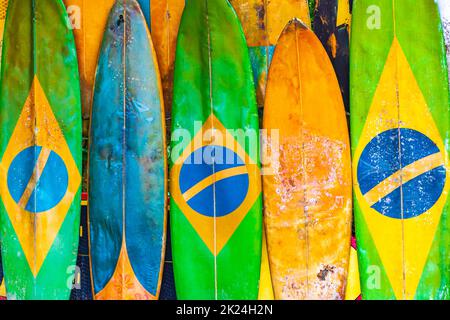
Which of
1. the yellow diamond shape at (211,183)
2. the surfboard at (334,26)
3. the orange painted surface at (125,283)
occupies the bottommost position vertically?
the orange painted surface at (125,283)

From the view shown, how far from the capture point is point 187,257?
1692 mm

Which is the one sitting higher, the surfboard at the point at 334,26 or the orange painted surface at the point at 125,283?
the surfboard at the point at 334,26

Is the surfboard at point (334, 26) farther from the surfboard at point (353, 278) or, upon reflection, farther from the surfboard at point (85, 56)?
the surfboard at point (85, 56)

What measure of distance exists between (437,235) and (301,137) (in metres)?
0.64

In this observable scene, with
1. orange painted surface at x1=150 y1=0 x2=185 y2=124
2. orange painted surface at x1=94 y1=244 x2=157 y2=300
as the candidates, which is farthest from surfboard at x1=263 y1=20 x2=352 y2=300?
orange painted surface at x1=94 y1=244 x2=157 y2=300

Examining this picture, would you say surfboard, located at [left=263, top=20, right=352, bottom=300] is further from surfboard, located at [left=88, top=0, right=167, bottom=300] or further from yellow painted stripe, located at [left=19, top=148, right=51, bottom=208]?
yellow painted stripe, located at [left=19, top=148, right=51, bottom=208]

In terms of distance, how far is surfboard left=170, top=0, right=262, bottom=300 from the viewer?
5.45 feet

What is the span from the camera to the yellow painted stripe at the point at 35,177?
5.74ft

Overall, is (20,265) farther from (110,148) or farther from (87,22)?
(87,22)

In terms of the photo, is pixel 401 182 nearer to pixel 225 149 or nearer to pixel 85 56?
pixel 225 149

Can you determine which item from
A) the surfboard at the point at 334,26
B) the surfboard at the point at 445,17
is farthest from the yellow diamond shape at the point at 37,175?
the surfboard at the point at 445,17

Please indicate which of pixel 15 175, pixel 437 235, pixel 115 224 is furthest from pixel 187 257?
pixel 437 235

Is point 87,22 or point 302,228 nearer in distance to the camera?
point 302,228

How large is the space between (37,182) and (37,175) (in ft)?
0.10
